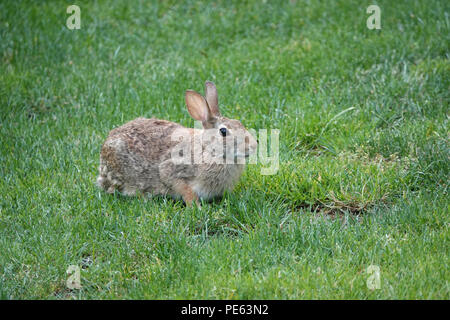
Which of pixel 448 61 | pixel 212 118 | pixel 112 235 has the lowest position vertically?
pixel 112 235

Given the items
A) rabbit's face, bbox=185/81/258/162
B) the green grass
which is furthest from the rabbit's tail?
rabbit's face, bbox=185/81/258/162

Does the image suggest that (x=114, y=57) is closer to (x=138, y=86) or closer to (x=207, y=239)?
(x=138, y=86)

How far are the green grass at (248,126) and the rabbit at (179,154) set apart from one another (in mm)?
187

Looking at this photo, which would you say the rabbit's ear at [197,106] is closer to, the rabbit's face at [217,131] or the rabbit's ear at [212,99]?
the rabbit's face at [217,131]

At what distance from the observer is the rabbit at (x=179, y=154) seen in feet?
18.1

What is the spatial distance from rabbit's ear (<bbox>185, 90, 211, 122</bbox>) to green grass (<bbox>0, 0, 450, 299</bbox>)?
780mm

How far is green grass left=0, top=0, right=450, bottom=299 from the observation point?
461cm

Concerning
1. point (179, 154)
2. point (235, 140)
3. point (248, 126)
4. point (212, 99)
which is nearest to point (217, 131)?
point (235, 140)

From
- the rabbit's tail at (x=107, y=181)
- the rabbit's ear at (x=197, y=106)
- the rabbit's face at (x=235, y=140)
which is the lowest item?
the rabbit's tail at (x=107, y=181)

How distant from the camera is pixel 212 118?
221 inches

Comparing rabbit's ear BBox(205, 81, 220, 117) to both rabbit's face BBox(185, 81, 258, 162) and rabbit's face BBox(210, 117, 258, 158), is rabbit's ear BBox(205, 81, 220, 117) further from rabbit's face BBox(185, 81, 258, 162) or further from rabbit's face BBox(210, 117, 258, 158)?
rabbit's face BBox(210, 117, 258, 158)

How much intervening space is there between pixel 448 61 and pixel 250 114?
8.74 ft

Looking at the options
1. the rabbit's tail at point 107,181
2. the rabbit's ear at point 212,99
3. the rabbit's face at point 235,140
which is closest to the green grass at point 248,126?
the rabbit's tail at point 107,181
